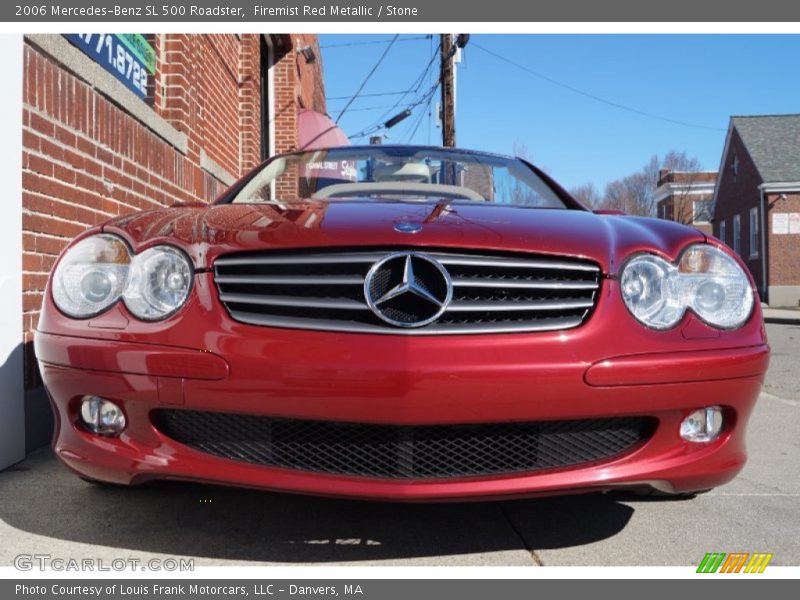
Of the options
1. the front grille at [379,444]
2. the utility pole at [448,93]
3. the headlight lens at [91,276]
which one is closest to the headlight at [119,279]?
the headlight lens at [91,276]

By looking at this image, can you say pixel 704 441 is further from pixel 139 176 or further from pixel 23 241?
pixel 139 176

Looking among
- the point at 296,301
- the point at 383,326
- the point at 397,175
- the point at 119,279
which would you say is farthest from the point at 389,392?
the point at 397,175

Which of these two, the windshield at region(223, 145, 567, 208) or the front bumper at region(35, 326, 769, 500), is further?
the windshield at region(223, 145, 567, 208)

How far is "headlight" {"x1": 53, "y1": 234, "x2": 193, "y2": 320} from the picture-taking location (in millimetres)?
2039

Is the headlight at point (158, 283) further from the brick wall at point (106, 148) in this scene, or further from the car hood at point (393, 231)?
the brick wall at point (106, 148)

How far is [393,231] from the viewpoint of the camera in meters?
2.06

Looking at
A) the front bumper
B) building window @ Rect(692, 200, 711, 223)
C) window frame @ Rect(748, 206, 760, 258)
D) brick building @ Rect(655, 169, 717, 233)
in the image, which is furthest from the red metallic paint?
brick building @ Rect(655, 169, 717, 233)

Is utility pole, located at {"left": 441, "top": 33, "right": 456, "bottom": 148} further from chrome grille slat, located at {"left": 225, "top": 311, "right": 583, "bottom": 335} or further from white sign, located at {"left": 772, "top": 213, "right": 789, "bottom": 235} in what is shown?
chrome grille slat, located at {"left": 225, "top": 311, "right": 583, "bottom": 335}

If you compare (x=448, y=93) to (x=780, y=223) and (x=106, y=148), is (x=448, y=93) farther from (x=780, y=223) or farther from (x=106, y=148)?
(x=780, y=223)

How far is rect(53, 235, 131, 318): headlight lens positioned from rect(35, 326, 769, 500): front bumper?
108 millimetres

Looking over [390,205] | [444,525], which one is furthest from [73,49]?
[444,525]

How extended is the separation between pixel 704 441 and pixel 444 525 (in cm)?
83

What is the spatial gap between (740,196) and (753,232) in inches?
84.5

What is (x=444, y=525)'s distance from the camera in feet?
7.61
